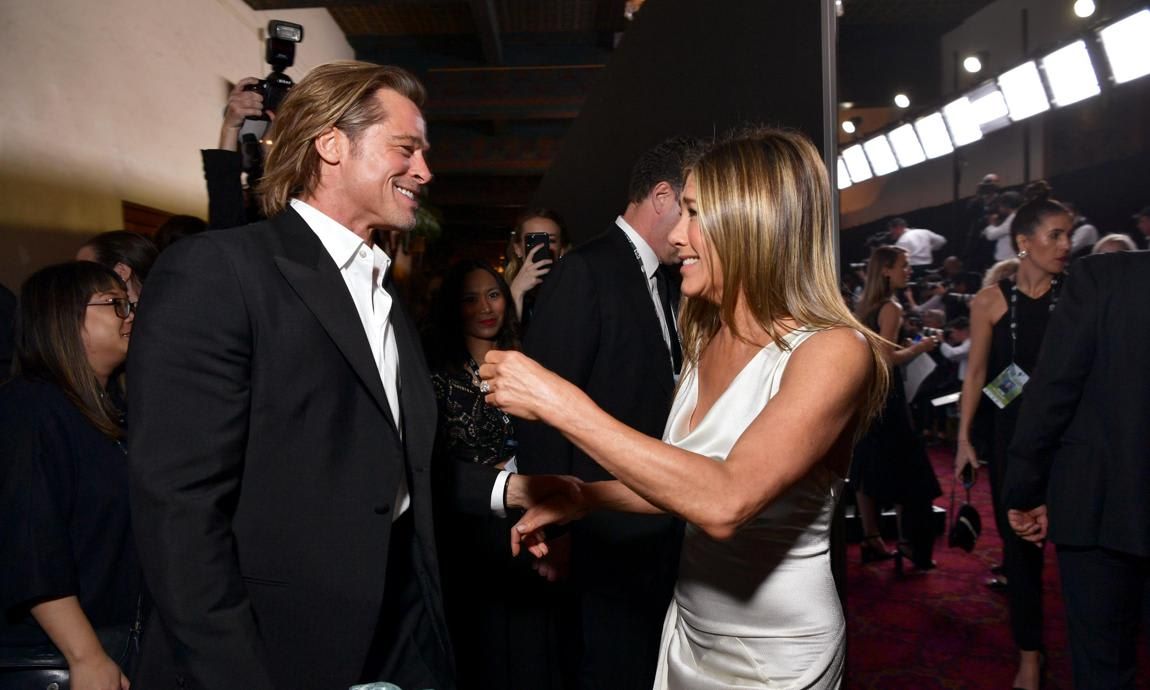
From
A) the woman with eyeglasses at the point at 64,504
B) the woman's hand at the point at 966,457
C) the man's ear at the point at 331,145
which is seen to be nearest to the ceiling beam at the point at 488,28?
the woman's hand at the point at 966,457

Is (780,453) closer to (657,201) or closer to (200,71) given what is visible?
(657,201)

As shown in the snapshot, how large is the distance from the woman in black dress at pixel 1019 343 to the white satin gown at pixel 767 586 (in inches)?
68.3

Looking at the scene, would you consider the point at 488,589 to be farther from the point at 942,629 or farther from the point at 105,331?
the point at 942,629

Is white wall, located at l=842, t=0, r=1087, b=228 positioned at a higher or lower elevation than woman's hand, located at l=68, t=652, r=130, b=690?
higher

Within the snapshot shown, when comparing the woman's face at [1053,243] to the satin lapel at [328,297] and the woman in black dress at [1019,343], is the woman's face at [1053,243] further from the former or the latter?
the satin lapel at [328,297]

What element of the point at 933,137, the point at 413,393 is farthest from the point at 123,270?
the point at 933,137

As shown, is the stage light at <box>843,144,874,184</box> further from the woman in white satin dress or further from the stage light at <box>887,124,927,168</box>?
the woman in white satin dress

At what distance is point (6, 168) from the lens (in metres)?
3.61

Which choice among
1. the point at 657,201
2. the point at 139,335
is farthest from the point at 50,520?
the point at 657,201

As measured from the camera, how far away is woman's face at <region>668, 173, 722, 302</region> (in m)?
1.43

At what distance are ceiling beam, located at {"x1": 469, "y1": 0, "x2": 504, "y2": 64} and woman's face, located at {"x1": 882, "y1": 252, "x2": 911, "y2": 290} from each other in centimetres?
465

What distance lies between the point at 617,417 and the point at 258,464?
1.27 meters

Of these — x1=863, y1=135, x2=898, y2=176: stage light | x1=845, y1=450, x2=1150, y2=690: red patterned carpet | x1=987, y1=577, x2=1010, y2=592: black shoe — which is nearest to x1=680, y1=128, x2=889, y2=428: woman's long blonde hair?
x1=845, y1=450, x2=1150, y2=690: red patterned carpet

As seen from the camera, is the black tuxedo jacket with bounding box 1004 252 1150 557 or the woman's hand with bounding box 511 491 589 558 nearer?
the woman's hand with bounding box 511 491 589 558
